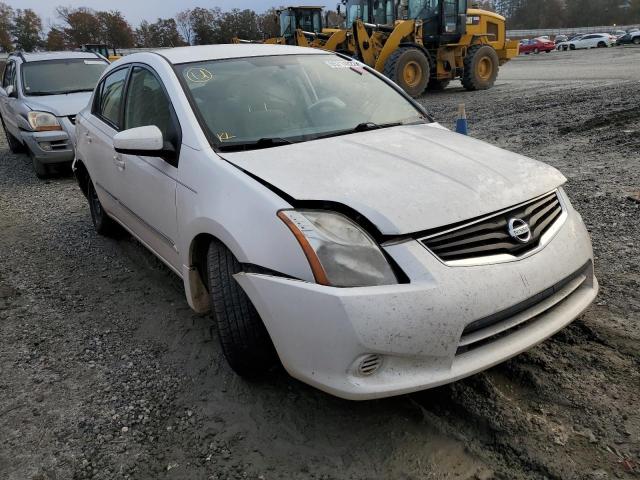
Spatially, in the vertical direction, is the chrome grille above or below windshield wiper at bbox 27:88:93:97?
below

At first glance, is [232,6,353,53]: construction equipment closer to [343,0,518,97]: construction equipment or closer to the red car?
[343,0,518,97]: construction equipment

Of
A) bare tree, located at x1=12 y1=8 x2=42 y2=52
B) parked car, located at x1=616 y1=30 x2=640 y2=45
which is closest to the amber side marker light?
parked car, located at x1=616 y1=30 x2=640 y2=45

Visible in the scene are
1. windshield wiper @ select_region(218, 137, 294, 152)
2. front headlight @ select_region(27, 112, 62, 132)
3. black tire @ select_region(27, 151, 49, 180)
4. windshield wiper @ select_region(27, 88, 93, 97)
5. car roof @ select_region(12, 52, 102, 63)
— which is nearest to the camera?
windshield wiper @ select_region(218, 137, 294, 152)

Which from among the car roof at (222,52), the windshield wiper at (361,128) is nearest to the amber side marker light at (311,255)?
the windshield wiper at (361,128)

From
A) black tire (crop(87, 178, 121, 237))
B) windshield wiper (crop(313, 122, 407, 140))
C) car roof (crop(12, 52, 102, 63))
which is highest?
car roof (crop(12, 52, 102, 63))

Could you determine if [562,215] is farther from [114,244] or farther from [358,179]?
[114,244]

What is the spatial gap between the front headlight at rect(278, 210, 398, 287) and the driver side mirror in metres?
1.07

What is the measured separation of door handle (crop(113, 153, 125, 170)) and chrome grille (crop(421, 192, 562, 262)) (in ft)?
7.84

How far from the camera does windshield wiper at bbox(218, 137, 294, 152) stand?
9.23ft

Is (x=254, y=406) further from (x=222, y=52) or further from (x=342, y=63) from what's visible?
(x=342, y=63)

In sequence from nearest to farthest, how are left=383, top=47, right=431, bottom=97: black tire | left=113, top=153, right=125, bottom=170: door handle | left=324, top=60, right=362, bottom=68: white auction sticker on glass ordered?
left=113, top=153, right=125, bottom=170: door handle → left=324, top=60, right=362, bottom=68: white auction sticker on glass → left=383, top=47, right=431, bottom=97: black tire

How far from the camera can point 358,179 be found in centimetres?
243

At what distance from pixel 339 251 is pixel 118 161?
2.30 meters

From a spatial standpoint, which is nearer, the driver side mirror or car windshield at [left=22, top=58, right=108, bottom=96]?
the driver side mirror
